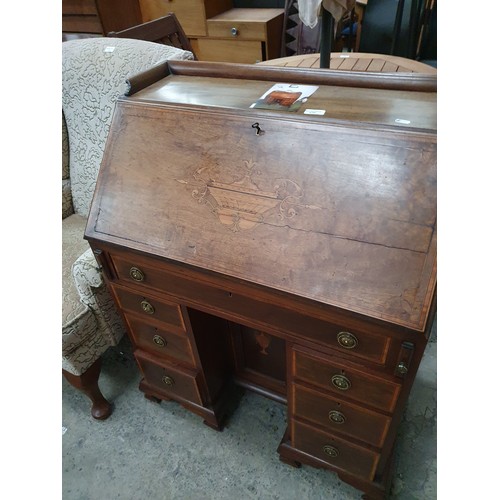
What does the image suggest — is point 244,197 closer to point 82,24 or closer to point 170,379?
point 170,379

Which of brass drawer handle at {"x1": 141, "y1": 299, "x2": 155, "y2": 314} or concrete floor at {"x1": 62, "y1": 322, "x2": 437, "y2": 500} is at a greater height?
brass drawer handle at {"x1": 141, "y1": 299, "x2": 155, "y2": 314}

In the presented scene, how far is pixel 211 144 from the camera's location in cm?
90

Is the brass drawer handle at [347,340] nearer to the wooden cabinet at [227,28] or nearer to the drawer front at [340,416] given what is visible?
the drawer front at [340,416]

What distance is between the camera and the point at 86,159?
5.29 feet

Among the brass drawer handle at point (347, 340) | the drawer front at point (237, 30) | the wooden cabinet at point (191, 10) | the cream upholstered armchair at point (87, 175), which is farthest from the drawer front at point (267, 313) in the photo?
the wooden cabinet at point (191, 10)

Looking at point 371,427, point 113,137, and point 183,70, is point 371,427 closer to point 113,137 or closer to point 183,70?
point 113,137

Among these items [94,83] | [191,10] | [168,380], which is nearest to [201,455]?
[168,380]

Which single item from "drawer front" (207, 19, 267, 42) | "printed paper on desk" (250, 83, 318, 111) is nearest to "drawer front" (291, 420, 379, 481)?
"printed paper on desk" (250, 83, 318, 111)

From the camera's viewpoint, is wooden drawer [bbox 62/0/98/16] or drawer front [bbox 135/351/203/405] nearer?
drawer front [bbox 135/351/203/405]

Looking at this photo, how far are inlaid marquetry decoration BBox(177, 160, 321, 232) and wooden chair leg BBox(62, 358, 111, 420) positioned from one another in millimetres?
857

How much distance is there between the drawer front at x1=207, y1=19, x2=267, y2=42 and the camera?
2676mm

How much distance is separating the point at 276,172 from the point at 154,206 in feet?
1.02

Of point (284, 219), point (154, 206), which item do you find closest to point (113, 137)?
point (154, 206)

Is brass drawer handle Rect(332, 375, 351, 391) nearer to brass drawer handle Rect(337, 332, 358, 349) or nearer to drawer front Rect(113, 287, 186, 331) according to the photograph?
brass drawer handle Rect(337, 332, 358, 349)
